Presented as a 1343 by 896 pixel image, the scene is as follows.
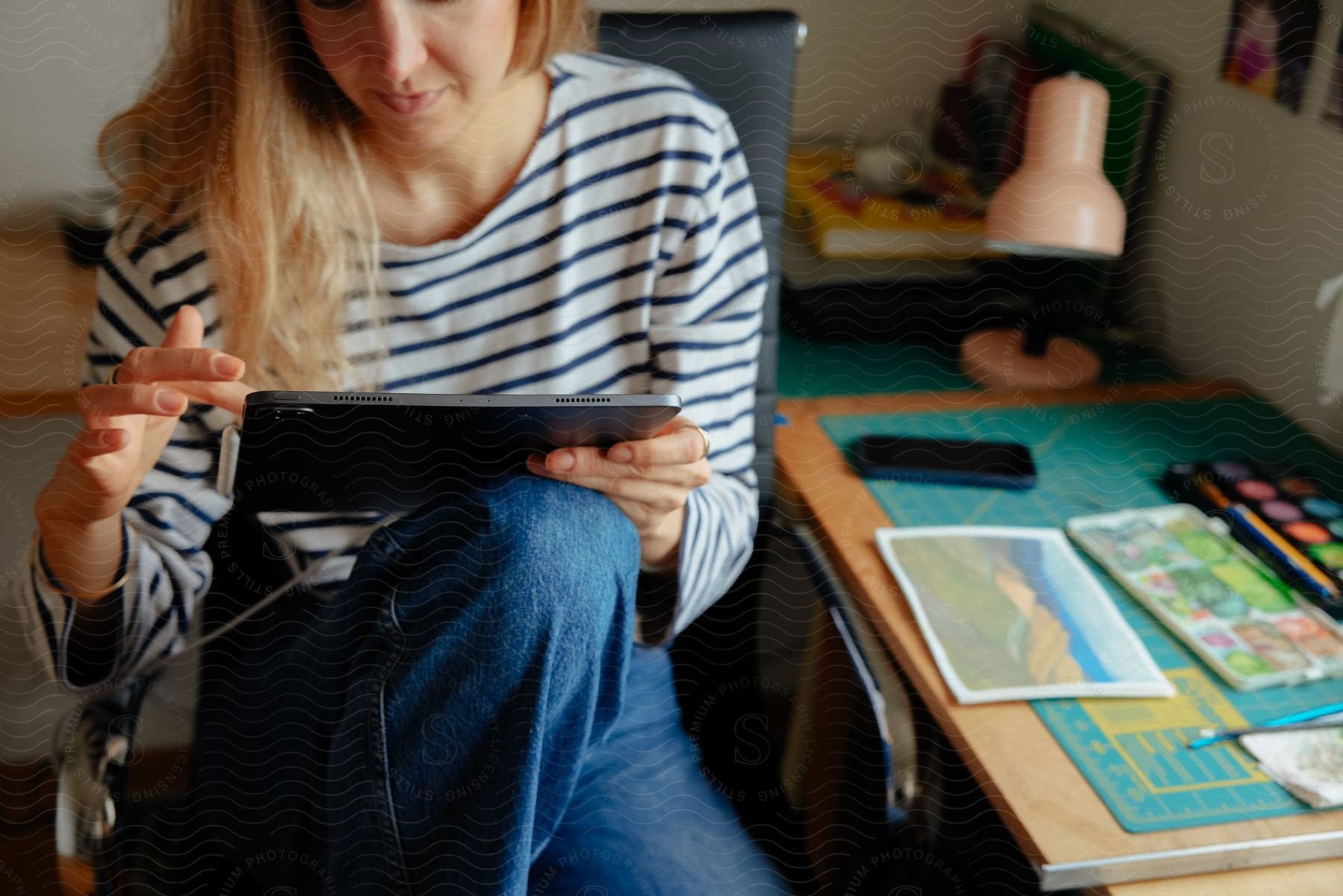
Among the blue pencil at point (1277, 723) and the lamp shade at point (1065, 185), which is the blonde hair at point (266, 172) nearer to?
the lamp shade at point (1065, 185)

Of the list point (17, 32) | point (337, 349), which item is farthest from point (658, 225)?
point (17, 32)

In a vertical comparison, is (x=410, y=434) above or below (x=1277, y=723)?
above

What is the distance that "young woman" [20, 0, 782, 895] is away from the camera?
462 millimetres

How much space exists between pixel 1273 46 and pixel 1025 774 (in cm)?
55

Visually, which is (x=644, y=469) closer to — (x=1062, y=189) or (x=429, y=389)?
(x=429, y=389)

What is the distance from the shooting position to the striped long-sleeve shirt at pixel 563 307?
61cm

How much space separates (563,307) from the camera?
0.65 metres

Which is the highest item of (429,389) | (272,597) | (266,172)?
(266,172)

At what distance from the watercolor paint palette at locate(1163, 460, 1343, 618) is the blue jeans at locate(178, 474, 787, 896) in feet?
1.36

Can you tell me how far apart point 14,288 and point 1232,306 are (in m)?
0.88

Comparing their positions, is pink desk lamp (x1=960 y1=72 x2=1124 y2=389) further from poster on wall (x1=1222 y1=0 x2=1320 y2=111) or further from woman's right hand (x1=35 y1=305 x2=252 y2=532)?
woman's right hand (x1=35 y1=305 x2=252 y2=532)

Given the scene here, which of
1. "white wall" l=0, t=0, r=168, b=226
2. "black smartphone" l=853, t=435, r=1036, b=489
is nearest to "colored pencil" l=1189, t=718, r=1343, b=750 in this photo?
"black smartphone" l=853, t=435, r=1036, b=489

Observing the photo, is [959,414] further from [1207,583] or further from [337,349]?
[337,349]

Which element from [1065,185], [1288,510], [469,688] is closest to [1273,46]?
[1065,185]
